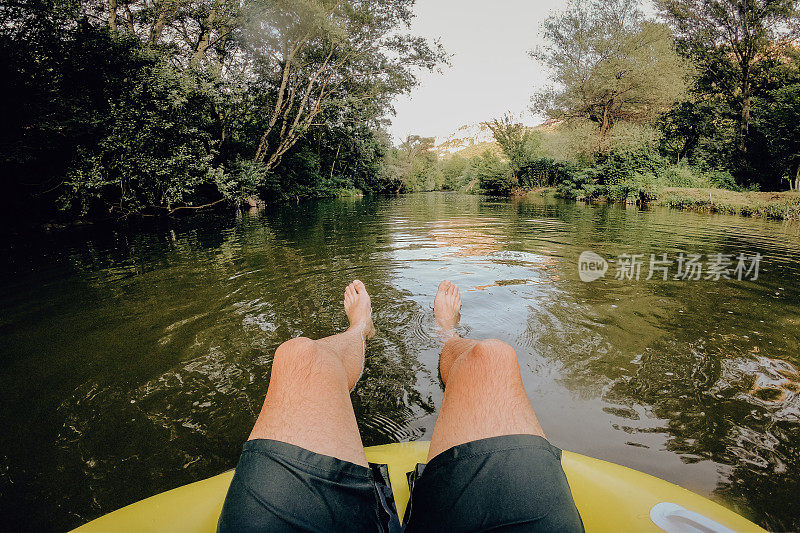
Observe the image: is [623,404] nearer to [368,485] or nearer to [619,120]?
[368,485]

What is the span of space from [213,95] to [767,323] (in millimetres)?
14650

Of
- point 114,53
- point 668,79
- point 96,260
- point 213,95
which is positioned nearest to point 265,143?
point 213,95

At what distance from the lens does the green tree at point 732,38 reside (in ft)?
53.9

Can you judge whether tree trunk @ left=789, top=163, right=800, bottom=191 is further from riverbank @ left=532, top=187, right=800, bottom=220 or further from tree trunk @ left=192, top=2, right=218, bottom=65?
tree trunk @ left=192, top=2, right=218, bottom=65

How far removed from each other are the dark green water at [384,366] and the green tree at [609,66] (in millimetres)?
17383

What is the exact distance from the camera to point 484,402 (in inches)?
38.0

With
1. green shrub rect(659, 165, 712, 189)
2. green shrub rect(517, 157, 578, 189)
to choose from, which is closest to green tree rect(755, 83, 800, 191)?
green shrub rect(659, 165, 712, 189)

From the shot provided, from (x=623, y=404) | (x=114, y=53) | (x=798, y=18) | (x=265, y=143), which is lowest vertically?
(x=623, y=404)

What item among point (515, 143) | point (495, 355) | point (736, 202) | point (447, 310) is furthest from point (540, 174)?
point (495, 355)

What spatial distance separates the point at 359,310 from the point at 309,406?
5.66 ft

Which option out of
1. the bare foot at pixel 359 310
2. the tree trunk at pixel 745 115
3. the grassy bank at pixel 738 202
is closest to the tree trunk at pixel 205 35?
the bare foot at pixel 359 310

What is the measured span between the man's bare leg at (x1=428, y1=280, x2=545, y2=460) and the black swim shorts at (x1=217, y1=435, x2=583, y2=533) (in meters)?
0.05

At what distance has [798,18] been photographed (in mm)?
15977

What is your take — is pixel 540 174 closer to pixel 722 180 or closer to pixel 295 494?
pixel 722 180
